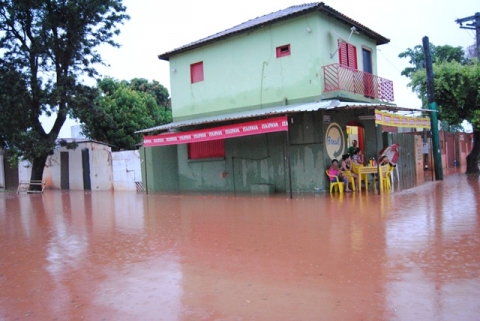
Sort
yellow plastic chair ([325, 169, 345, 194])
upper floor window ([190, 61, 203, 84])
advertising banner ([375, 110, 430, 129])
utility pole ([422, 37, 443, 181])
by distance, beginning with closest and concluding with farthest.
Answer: advertising banner ([375, 110, 430, 129])
yellow plastic chair ([325, 169, 345, 194])
utility pole ([422, 37, 443, 181])
upper floor window ([190, 61, 203, 84])

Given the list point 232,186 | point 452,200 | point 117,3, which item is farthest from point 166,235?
point 117,3

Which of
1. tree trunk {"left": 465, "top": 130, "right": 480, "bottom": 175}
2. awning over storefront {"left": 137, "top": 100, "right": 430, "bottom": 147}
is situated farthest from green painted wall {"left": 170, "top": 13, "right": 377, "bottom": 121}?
tree trunk {"left": 465, "top": 130, "right": 480, "bottom": 175}

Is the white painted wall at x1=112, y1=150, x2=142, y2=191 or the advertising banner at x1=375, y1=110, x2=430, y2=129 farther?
the white painted wall at x1=112, y1=150, x2=142, y2=191

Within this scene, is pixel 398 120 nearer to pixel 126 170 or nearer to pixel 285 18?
pixel 285 18

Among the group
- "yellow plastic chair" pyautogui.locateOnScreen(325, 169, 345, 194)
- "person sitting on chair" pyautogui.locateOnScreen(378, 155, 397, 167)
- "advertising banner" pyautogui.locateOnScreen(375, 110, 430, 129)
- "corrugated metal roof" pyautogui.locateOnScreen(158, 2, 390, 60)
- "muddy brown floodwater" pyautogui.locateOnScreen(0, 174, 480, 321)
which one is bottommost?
"muddy brown floodwater" pyautogui.locateOnScreen(0, 174, 480, 321)

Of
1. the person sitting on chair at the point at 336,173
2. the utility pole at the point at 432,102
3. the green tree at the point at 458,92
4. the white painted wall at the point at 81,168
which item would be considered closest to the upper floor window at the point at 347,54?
the utility pole at the point at 432,102

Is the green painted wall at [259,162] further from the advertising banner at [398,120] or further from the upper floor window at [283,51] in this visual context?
the upper floor window at [283,51]

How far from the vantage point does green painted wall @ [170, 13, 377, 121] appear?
48.7ft

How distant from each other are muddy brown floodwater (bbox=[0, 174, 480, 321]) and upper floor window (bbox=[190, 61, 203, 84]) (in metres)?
10.1

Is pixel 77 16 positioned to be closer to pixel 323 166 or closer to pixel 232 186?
pixel 232 186

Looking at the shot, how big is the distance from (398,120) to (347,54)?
152 inches

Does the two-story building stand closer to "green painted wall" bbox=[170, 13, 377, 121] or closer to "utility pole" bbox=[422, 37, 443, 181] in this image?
"green painted wall" bbox=[170, 13, 377, 121]

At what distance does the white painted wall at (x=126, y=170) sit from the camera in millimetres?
21078

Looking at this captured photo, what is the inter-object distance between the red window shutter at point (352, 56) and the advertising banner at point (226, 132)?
4881 mm
